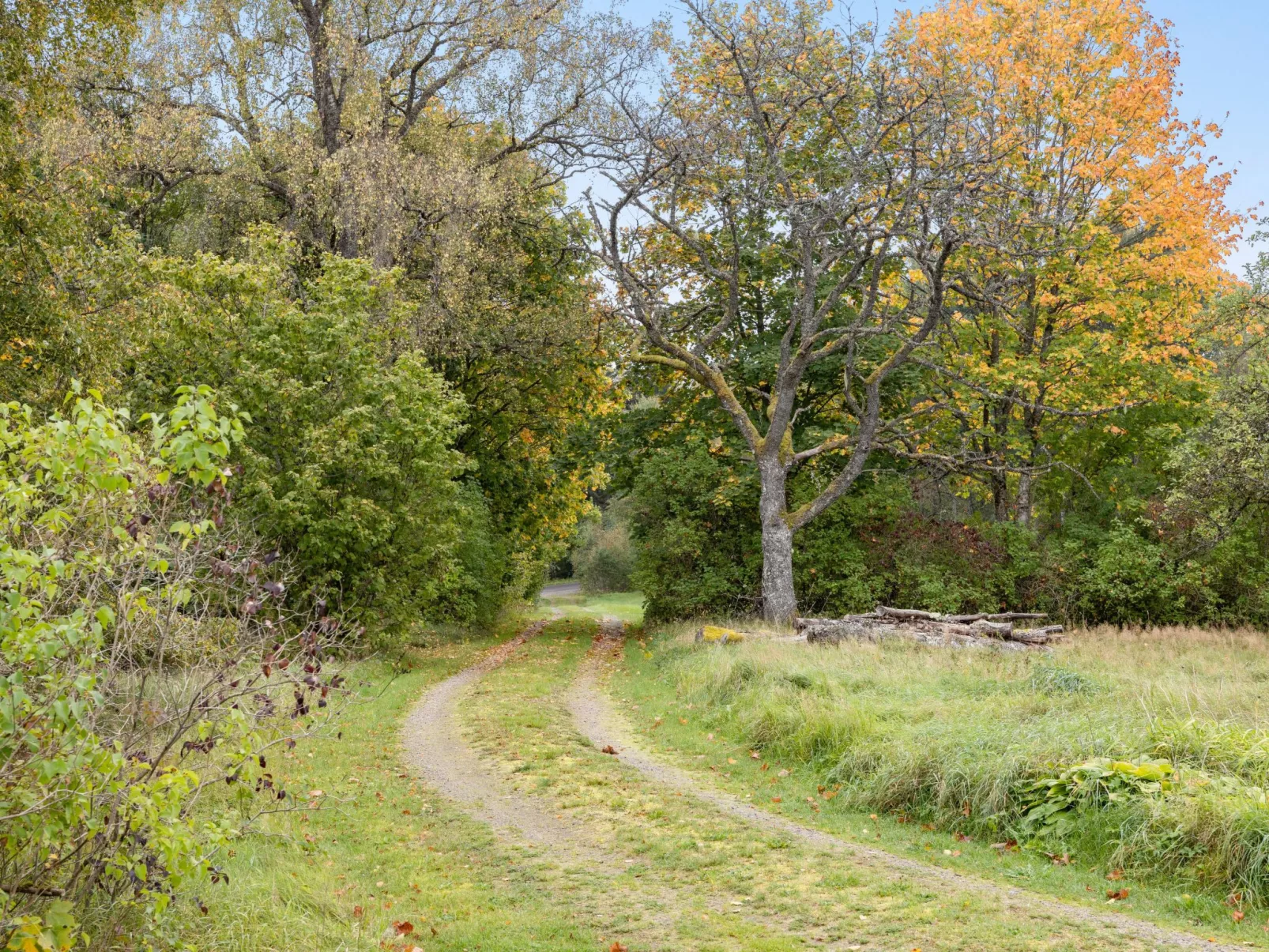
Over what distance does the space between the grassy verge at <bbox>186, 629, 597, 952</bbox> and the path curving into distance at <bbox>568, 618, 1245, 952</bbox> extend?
2462mm

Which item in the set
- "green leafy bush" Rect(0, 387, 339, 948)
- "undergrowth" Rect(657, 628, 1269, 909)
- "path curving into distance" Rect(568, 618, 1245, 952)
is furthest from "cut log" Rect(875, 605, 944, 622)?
"green leafy bush" Rect(0, 387, 339, 948)

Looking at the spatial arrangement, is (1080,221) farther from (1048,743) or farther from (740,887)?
(740,887)

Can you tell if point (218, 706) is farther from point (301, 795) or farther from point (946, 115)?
point (946, 115)

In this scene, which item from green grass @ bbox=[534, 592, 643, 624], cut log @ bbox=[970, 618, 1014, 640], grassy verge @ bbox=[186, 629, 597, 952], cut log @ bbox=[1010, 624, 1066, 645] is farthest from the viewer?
green grass @ bbox=[534, 592, 643, 624]

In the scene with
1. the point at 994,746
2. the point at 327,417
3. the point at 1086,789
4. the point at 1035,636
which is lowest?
the point at 1086,789

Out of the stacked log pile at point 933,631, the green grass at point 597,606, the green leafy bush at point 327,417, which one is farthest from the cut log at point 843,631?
the green grass at point 597,606

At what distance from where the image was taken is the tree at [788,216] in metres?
20.1

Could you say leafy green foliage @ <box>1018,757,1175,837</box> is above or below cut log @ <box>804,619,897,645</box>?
below

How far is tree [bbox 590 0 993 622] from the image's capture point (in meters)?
20.1

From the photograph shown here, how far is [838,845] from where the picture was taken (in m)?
8.85

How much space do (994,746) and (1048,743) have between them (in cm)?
49

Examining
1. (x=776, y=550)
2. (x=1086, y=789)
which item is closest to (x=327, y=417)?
(x=776, y=550)

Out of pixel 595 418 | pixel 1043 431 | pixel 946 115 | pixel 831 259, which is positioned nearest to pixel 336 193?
pixel 595 418

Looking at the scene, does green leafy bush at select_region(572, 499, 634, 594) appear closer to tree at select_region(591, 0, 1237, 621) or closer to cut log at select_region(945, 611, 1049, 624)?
tree at select_region(591, 0, 1237, 621)
